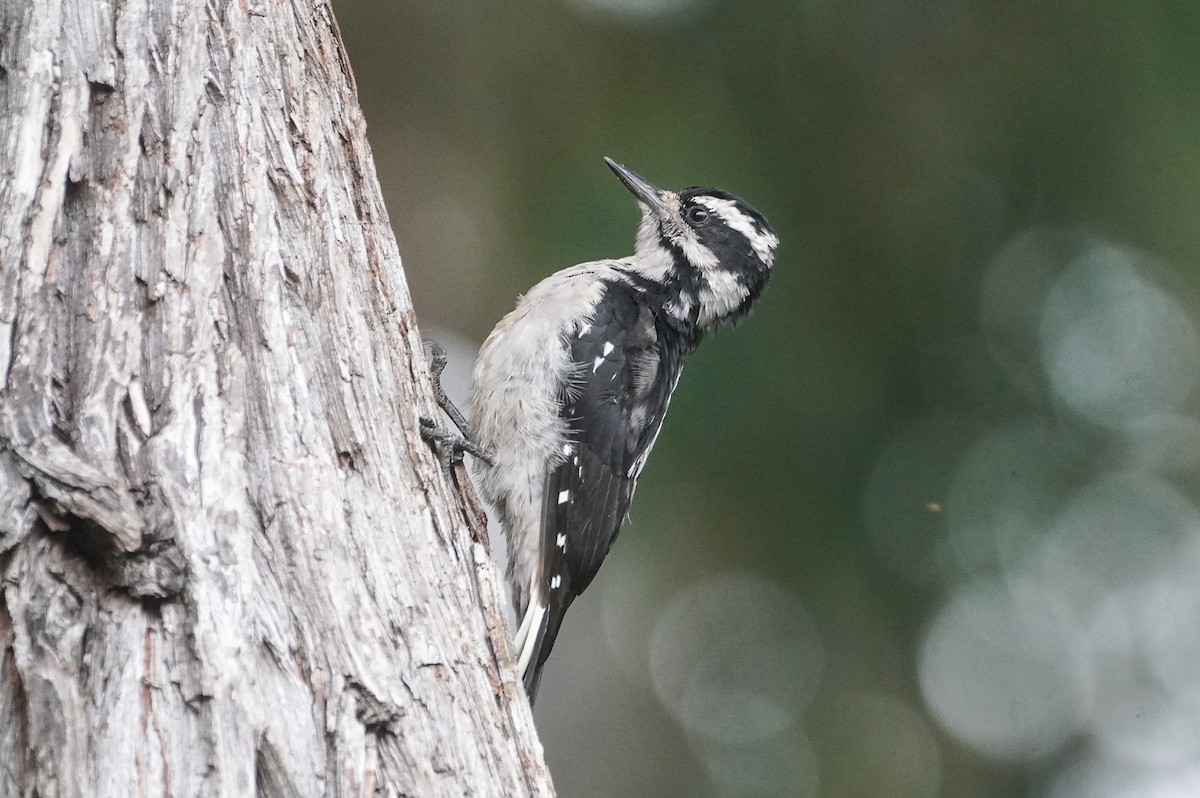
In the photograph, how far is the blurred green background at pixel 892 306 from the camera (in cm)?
486

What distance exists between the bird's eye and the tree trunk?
1928 mm

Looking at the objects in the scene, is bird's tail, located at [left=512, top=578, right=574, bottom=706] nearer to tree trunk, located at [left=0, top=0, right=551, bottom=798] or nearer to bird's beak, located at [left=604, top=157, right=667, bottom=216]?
tree trunk, located at [left=0, top=0, right=551, bottom=798]

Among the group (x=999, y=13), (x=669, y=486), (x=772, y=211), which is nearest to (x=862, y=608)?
(x=669, y=486)

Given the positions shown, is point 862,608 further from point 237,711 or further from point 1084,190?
point 237,711

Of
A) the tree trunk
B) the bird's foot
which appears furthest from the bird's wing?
the tree trunk

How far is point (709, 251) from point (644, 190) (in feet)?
1.30

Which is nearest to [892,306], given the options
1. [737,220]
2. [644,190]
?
[737,220]

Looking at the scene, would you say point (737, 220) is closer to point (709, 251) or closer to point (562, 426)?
point (709, 251)

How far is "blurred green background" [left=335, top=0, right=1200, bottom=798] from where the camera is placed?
4.86 m

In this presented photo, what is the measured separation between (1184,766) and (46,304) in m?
4.89

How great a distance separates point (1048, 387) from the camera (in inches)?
195

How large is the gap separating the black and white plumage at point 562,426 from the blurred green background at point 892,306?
50.7 inches

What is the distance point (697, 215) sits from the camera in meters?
4.17

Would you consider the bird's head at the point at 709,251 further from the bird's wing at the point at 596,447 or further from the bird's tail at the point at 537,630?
the bird's tail at the point at 537,630
